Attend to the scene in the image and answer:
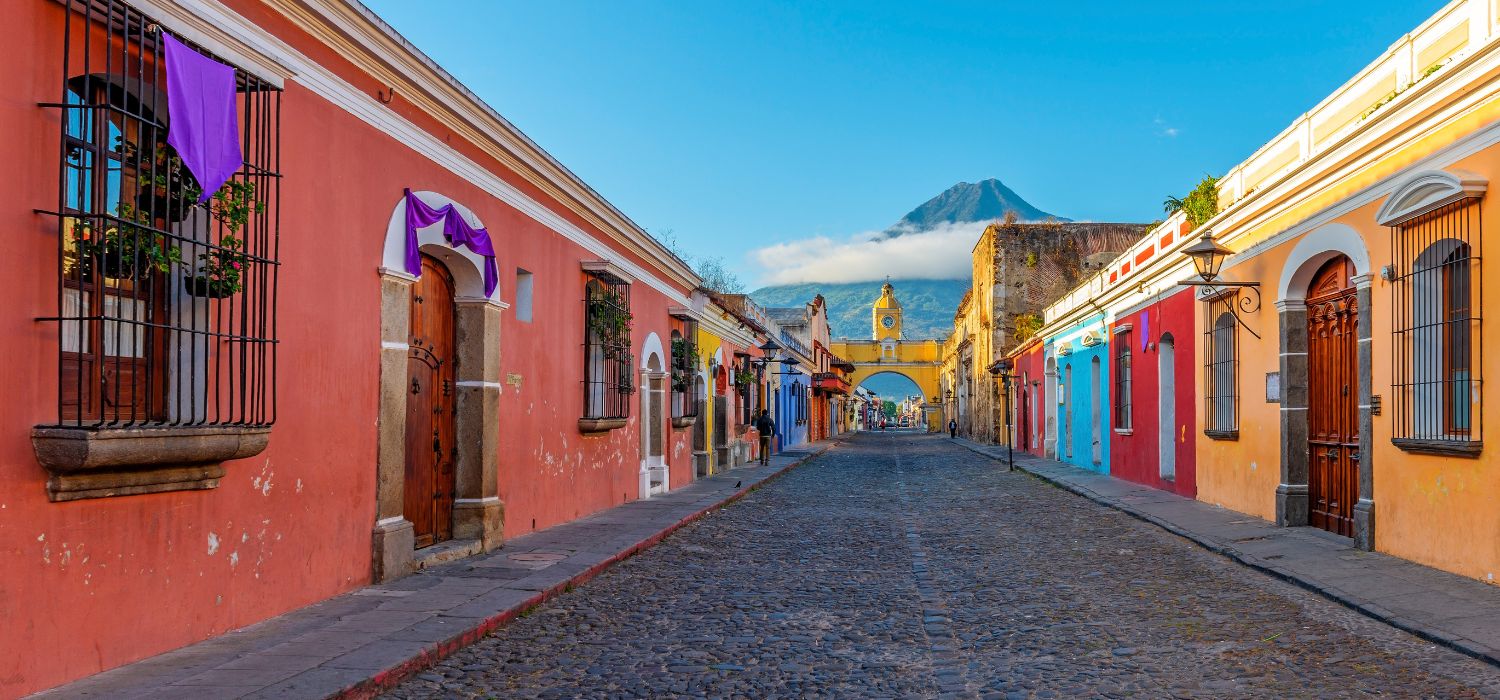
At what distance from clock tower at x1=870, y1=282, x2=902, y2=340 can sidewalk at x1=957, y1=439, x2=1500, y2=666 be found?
6835 cm

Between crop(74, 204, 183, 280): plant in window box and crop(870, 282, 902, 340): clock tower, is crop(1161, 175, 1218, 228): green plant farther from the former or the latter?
crop(870, 282, 902, 340): clock tower

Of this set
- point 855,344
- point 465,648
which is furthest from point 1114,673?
point 855,344

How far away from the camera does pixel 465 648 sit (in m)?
5.77

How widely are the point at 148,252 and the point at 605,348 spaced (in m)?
8.22

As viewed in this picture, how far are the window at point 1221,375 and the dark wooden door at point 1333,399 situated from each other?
1.69 meters

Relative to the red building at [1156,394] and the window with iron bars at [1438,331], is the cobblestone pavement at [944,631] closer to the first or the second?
the window with iron bars at [1438,331]

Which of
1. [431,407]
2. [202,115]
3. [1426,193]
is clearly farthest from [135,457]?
[1426,193]

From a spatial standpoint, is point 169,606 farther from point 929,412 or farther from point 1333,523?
point 929,412

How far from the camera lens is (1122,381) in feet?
60.4

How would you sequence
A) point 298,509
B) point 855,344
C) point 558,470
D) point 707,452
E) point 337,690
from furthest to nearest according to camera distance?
point 855,344 → point 707,452 → point 558,470 → point 298,509 → point 337,690

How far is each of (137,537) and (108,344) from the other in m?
0.91

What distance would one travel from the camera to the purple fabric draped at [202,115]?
5031mm

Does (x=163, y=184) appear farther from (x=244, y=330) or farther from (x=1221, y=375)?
(x=1221, y=375)

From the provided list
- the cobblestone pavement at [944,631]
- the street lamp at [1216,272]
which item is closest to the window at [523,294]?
the cobblestone pavement at [944,631]
